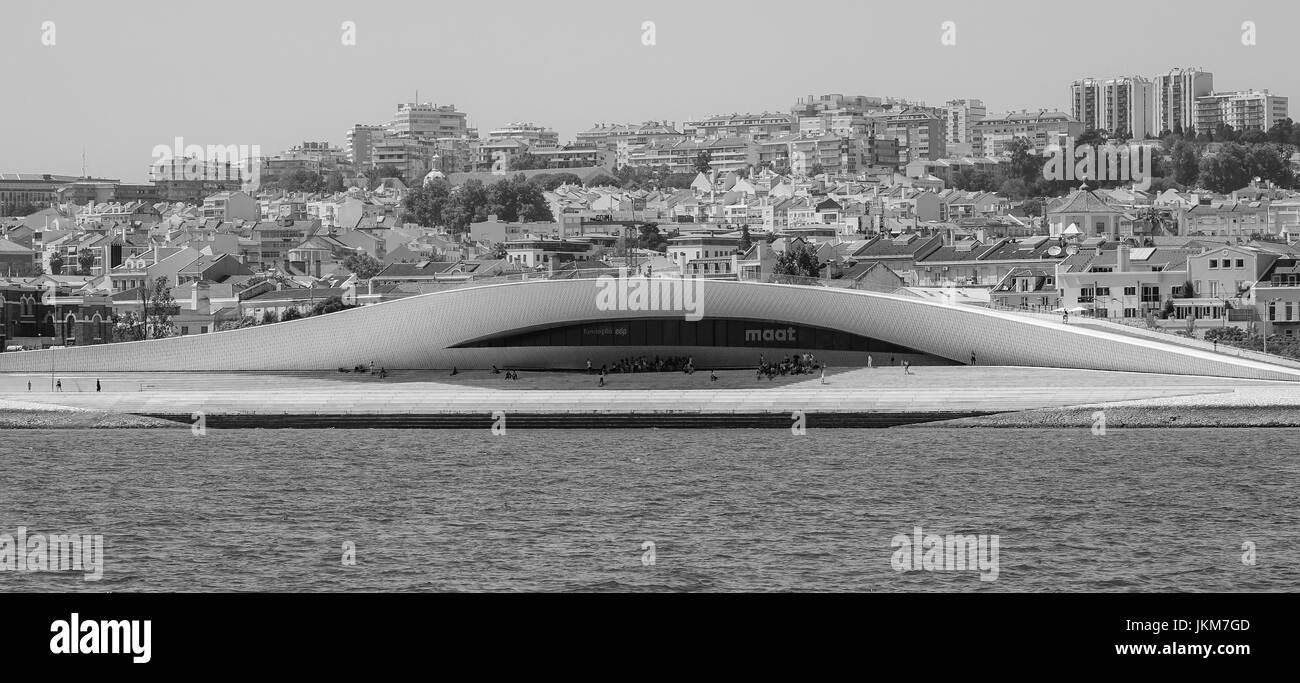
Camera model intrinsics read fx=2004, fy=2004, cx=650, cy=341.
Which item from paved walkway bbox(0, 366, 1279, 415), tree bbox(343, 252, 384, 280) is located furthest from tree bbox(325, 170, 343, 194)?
paved walkway bbox(0, 366, 1279, 415)

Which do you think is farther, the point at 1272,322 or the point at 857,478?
the point at 1272,322

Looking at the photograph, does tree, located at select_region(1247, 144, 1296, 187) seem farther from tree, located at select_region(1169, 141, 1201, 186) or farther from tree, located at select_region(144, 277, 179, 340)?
tree, located at select_region(144, 277, 179, 340)

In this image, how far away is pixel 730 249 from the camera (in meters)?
82.0

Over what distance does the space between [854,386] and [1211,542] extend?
16704 mm

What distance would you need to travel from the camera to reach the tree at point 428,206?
395ft

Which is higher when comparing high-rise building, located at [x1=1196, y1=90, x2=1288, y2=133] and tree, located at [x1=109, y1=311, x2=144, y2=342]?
high-rise building, located at [x1=1196, y1=90, x2=1288, y2=133]

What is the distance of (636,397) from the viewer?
35469 mm

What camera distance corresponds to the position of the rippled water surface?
17531mm

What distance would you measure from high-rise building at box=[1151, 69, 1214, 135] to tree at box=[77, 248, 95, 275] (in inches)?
4441

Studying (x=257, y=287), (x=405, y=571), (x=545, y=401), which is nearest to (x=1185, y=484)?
(x=405, y=571)

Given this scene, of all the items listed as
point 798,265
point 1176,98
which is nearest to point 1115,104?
point 1176,98

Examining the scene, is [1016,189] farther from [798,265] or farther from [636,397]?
[636,397]

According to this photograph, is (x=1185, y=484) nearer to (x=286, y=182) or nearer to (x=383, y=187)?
(x=383, y=187)

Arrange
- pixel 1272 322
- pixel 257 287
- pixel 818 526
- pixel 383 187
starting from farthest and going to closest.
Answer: pixel 383 187 < pixel 257 287 < pixel 1272 322 < pixel 818 526
